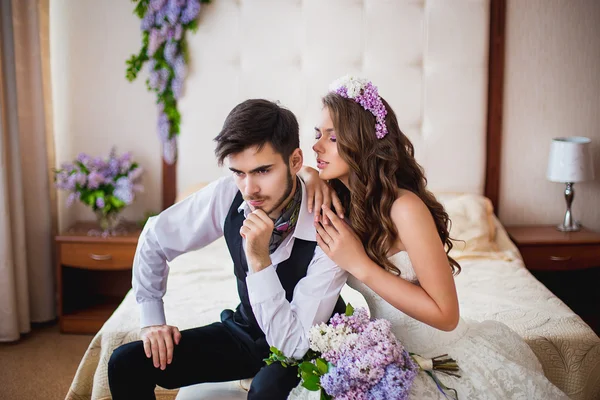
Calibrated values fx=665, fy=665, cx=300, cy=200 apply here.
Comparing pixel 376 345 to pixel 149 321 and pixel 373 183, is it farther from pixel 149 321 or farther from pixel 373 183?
pixel 149 321

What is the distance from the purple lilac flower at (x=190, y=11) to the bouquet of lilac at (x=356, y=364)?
2342 mm

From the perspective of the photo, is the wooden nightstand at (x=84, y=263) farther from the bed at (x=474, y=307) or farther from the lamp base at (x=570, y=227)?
the lamp base at (x=570, y=227)

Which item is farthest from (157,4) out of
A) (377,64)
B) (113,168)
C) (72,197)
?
(377,64)

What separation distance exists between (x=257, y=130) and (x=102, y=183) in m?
2.01

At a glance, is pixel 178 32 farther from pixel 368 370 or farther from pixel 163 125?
pixel 368 370

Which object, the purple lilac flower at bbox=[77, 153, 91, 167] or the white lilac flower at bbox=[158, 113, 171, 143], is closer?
the purple lilac flower at bbox=[77, 153, 91, 167]

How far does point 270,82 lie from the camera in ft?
12.4

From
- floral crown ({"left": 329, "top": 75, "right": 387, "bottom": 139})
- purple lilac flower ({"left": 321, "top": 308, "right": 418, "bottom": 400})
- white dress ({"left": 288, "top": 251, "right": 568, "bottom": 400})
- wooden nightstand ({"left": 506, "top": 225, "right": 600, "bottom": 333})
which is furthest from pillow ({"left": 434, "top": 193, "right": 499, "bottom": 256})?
purple lilac flower ({"left": 321, "top": 308, "right": 418, "bottom": 400})

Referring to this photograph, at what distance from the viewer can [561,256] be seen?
3557 millimetres

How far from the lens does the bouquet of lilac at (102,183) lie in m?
3.59

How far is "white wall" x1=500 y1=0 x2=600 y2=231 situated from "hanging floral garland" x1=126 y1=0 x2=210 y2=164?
5.96 ft

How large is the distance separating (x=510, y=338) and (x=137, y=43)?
106 inches

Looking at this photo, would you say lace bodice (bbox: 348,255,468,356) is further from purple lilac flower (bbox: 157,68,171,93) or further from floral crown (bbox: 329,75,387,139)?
purple lilac flower (bbox: 157,68,171,93)

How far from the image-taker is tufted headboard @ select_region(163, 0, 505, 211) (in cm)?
369
